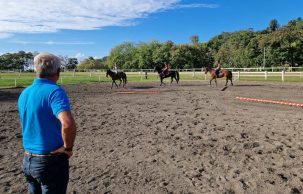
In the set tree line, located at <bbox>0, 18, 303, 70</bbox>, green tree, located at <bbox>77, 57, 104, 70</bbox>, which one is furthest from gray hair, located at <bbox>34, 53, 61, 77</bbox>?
green tree, located at <bbox>77, 57, 104, 70</bbox>

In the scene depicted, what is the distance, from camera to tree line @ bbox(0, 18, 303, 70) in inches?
2564

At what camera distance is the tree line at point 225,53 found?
65.1 metres

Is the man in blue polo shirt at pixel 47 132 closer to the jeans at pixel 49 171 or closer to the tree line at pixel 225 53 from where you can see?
the jeans at pixel 49 171

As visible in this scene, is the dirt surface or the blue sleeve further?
the dirt surface

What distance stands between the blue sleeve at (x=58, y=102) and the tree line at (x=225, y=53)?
2985 cm

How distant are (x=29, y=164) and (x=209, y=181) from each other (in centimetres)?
335

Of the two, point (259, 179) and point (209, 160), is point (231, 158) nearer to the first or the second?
Result: point (209, 160)

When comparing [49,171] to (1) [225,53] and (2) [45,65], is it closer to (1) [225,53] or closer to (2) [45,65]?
(2) [45,65]

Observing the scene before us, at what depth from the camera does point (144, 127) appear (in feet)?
34.1

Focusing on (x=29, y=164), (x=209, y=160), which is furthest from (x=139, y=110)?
(x=29, y=164)

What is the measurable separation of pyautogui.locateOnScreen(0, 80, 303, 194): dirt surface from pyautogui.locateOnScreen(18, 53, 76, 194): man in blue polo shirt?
7.69 ft

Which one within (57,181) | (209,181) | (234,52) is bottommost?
(209,181)

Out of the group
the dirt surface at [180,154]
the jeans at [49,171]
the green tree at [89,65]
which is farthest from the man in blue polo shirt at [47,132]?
the green tree at [89,65]

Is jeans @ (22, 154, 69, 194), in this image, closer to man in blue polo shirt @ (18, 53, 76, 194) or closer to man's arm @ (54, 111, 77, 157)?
man in blue polo shirt @ (18, 53, 76, 194)
